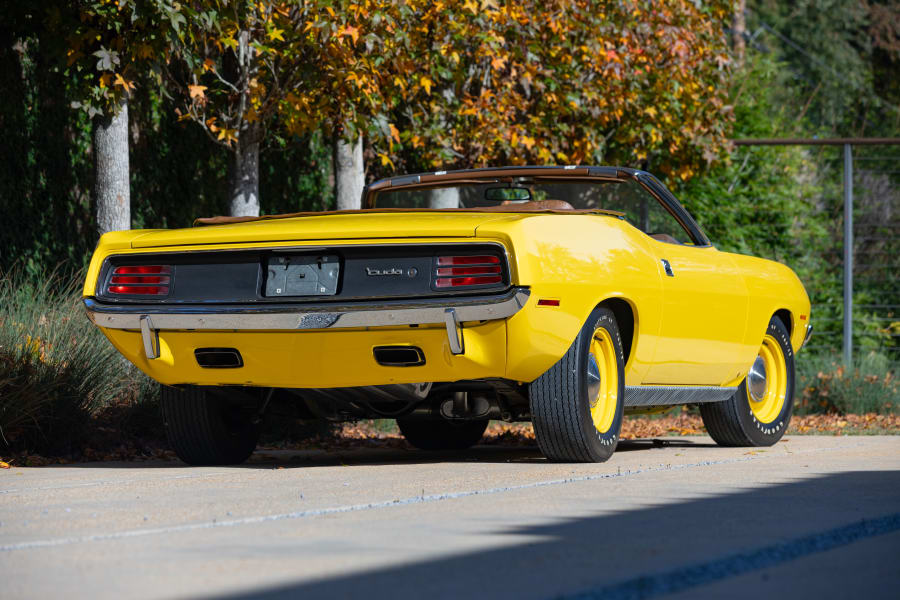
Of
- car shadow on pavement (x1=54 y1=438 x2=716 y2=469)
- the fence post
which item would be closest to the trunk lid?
car shadow on pavement (x1=54 y1=438 x2=716 y2=469)

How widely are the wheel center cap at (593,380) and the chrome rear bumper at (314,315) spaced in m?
0.87

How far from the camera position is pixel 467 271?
6672 millimetres

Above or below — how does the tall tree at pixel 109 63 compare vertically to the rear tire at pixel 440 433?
above

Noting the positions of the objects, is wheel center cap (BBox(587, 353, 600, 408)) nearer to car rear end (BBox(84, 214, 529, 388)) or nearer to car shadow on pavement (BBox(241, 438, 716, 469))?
car shadow on pavement (BBox(241, 438, 716, 469))

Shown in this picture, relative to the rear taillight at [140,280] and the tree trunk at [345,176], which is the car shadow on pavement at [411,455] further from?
the tree trunk at [345,176]

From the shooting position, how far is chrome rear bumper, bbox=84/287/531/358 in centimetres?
658

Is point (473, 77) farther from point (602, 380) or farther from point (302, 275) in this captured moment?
point (302, 275)

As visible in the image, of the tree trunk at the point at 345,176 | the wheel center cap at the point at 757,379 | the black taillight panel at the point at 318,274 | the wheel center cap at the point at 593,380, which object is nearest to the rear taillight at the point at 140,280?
the black taillight panel at the point at 318,274

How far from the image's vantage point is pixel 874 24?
122 ft

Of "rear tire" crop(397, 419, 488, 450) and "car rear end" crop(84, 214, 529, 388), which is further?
"rear tire" crop(397, 419, 488, 450)

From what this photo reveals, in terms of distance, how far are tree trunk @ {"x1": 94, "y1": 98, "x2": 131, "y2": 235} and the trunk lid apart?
11.7 feet

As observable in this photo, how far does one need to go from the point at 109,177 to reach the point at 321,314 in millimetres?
4607

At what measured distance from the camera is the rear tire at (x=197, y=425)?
308 inches

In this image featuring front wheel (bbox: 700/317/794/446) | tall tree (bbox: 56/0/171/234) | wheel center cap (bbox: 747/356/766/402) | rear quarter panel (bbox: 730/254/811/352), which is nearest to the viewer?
rear quarter panel (bbox: 730/254/811/352)
